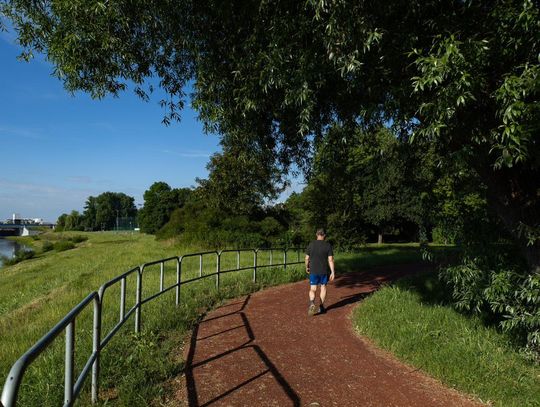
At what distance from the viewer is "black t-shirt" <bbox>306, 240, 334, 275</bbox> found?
9727 mm

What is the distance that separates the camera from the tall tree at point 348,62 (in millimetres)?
4418

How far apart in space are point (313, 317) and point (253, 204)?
827 inches

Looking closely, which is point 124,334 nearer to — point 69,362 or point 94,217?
point 69,362

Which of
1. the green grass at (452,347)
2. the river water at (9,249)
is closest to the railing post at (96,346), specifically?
the green grass at (452,347)

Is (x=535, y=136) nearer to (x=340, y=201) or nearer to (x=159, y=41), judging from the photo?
(x=159, y=41)

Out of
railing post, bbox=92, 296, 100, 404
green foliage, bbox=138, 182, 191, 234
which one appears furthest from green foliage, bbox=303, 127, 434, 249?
green foliage, bbox=138, 182, 191, 234

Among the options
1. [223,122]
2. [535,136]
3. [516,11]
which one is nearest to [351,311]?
[223,122]

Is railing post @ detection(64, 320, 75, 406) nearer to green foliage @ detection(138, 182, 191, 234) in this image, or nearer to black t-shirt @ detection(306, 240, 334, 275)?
black t-shirt @ detection(306, 240, 334, 275)

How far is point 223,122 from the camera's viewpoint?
7.26 m

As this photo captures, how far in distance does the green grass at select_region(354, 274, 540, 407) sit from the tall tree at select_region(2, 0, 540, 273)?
1337 millimetres

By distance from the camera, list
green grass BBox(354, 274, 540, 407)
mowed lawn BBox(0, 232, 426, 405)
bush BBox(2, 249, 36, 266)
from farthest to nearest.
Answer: bush BBox(2, 249, 36, 266)
green grass BBox(354, 274, 540, 407)
mowed lawn BBox(0, 232, 426, 405)

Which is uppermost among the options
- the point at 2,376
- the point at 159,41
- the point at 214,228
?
the point at 159,41

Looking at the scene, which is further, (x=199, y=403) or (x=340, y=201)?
(x=340, y=201)

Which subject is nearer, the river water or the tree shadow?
the tree shadow
